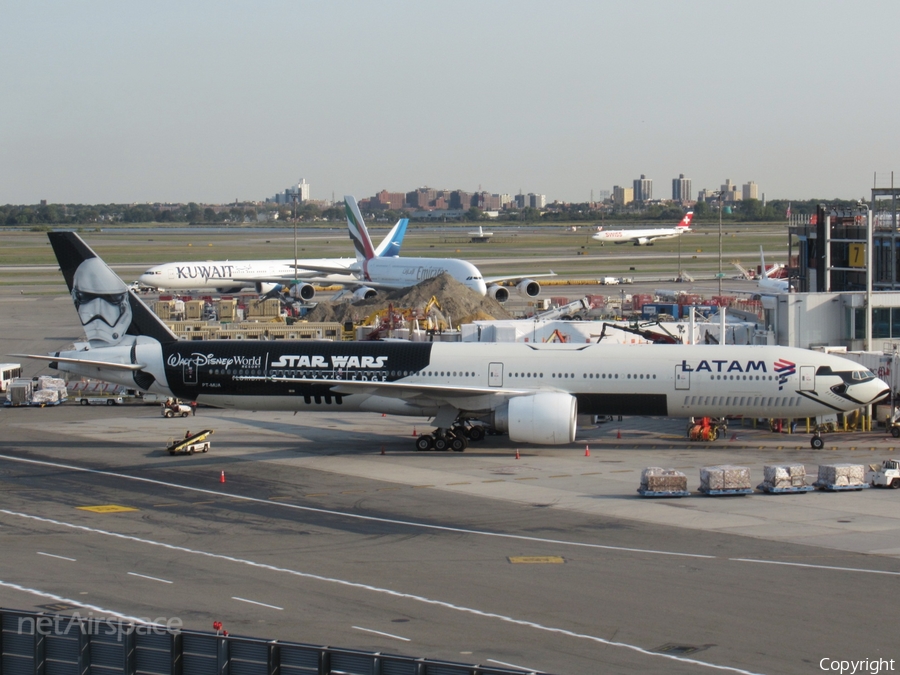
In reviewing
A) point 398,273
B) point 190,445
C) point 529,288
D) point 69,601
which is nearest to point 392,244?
point 398,273

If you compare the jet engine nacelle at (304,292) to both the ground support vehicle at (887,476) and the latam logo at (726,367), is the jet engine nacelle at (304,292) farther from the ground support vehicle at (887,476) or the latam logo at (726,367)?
the ground support vehicle at (887,476)

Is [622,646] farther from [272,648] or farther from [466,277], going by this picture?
[466,277]

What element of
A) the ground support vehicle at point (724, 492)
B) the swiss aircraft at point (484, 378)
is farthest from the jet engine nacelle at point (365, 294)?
the ground support vehicle at point (724, 492)

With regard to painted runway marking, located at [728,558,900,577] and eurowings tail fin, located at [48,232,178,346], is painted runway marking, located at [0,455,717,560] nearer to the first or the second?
painted runway marking, located at [728,558,900,577]

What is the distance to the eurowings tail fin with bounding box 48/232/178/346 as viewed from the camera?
4262cm

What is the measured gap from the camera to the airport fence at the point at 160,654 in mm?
14148

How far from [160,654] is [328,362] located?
25819 millimetres

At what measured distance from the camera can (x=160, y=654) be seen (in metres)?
14.9

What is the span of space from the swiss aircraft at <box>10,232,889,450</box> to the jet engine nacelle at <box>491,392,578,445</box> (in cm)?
4

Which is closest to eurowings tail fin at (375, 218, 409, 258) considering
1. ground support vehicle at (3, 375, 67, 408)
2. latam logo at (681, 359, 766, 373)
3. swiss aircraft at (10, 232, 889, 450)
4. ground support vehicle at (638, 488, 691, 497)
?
ground support vehicle at (3, 375, 67, 408)

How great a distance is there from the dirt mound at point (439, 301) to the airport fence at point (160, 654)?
174ft

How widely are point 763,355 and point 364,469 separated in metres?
15.2

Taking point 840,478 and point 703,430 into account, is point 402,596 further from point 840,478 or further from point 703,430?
point 703,430

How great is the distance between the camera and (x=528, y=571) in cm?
2383
